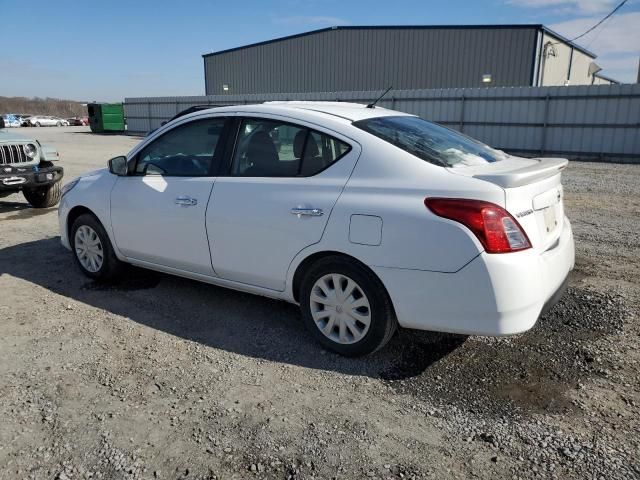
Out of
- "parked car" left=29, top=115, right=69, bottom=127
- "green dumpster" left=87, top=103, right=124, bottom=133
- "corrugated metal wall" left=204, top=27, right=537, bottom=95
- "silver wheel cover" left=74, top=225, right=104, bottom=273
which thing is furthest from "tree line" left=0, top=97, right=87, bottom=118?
"silver wheel cover" left=74, top=225, right=104, bottom=273

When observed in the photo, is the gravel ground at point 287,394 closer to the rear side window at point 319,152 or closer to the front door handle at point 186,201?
the front door handle at point 186,201

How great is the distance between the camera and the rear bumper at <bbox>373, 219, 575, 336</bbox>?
2811 mm

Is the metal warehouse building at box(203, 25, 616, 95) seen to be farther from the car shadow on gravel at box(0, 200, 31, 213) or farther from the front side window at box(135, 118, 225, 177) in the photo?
the front side window at box(135, 118, 225, 177)

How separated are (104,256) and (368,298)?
109 inches

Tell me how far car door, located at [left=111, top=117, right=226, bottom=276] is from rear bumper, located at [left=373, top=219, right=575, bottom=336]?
1609 mm

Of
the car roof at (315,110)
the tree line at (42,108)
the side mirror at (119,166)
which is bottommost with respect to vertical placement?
the side mirror at (119,166)

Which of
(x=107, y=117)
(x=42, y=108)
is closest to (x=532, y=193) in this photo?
(x=107, y=117)

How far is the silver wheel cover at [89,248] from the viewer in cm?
484

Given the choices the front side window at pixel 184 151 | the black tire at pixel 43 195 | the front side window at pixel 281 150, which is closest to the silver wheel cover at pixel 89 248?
the front side window at pixel 184 151

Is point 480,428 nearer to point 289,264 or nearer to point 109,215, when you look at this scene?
point 289,264

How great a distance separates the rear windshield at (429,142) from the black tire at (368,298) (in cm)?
81

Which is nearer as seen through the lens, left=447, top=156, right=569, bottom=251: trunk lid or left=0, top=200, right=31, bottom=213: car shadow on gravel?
left=447, top=156, right=569, bottom=251: trunk lid

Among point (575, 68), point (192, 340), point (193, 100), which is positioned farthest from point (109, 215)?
point (575, 68)

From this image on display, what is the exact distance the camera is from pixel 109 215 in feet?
15.2
